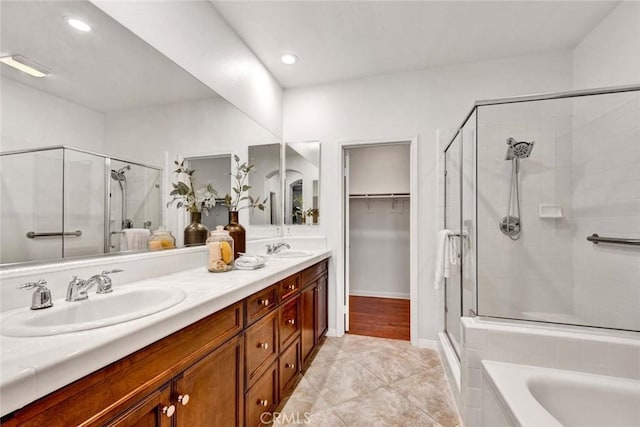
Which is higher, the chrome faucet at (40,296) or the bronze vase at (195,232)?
the bronze vase at (195,232)

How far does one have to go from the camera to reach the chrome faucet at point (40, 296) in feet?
2.98

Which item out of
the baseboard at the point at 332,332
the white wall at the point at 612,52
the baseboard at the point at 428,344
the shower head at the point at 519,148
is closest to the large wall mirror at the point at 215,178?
the baseboard at the point at 332,332

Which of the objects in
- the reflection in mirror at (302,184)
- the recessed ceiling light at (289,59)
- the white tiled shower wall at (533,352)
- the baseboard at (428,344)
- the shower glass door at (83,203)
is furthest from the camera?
the reflection in mirror at (302,184)

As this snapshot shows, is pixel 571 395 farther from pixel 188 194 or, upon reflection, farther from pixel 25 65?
pixel 25 65

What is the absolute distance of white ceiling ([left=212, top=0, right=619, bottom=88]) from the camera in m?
1.92

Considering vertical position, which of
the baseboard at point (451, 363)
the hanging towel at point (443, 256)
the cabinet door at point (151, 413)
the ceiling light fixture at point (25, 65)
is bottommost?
the baseboard at point (451, 363)

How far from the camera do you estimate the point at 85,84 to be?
1194 millimetres

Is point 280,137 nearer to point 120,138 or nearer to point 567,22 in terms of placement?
point 120,138

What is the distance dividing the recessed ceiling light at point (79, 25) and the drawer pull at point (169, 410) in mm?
1501

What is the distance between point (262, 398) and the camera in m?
1.48

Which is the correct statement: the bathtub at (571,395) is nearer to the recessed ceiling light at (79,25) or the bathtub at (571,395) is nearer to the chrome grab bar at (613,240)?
Answer: the chrome grab bar at (613,240)

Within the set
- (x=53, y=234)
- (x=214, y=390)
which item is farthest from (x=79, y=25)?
(x=214, y=390)

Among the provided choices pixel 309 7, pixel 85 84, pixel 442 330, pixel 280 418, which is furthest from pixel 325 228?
pixel 85 84

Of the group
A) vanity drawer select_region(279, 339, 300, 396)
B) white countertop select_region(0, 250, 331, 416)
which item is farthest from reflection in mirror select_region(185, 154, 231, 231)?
vanity drawer select_region(279, 339, 300, 396)
